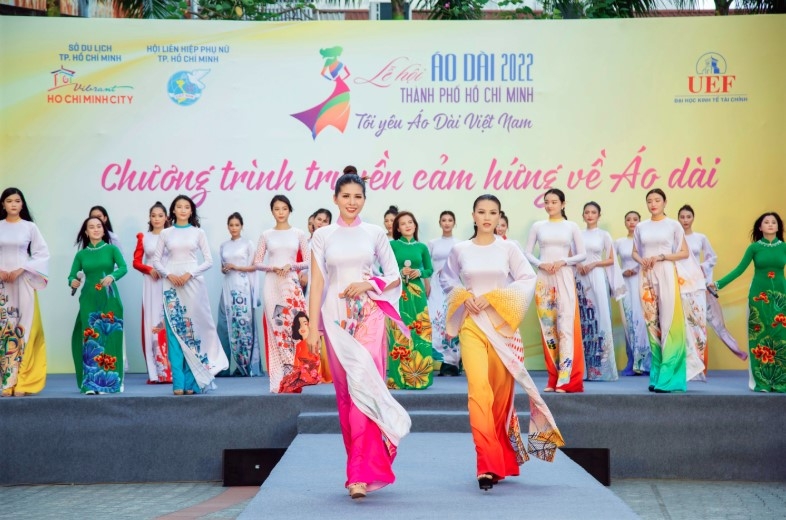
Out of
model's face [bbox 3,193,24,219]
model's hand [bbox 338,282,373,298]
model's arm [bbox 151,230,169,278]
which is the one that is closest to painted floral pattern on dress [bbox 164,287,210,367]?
model's arm [bbox 151,230,169,278]

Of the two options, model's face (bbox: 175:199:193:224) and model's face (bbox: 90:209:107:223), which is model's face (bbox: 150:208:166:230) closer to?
model's face (bbox: 90:209:107:223)

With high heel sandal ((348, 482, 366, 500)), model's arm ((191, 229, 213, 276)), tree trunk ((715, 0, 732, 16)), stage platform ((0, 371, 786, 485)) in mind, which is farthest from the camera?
tree trunk ((715, 0, 732, 16))

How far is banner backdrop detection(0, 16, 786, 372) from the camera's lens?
30.8 feet

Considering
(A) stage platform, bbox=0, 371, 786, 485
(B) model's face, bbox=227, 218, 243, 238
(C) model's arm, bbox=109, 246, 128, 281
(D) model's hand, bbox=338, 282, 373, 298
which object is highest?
(B) model's face, bbox=227, 218, 243, 238

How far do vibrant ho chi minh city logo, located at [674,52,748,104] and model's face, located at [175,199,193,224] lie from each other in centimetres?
413

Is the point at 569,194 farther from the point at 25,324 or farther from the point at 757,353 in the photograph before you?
the point at 25,324

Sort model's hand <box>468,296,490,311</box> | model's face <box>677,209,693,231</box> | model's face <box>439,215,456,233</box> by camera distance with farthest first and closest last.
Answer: model's face <box>677,209,693,231</box>
model's face <box>439,215,456,233</box>
model's hand <box>468,296,490,311</box>

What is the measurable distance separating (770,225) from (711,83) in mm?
2085

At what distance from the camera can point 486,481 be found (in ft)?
16.1

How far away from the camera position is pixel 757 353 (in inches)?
299

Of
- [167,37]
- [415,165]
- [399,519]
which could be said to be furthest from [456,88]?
[399,519]

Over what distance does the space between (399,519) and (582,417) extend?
315cm

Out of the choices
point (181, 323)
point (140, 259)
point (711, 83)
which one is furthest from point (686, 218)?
point (140, 259)

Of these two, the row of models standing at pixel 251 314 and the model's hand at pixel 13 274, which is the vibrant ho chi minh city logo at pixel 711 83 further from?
the model's hand at pixel 13 274
